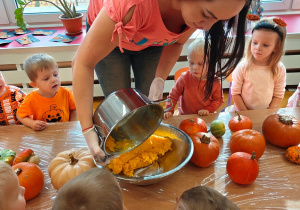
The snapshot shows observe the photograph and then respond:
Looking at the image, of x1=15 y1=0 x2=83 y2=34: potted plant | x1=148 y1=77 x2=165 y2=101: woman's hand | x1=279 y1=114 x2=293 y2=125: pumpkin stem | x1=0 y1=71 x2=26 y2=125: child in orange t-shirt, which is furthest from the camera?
x1=15 y1=0 x2=83 y2=34: potted plant

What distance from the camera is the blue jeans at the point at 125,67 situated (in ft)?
4.60

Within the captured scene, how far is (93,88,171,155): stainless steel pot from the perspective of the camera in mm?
840

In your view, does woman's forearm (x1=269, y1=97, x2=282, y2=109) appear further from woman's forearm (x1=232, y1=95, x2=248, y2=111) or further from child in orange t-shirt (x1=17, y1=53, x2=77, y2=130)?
child in orange t-shirt (x1=17, y1=53, x2=77, y2=130)

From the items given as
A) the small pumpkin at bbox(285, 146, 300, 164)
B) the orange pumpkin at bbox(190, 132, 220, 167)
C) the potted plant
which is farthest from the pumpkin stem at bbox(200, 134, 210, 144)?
the potted plant

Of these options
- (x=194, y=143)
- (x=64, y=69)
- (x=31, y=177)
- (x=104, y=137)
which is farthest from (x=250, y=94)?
(x=64, y=69)

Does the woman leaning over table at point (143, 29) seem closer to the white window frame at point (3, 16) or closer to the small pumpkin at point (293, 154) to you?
the small pumpkin at point (293, 154)

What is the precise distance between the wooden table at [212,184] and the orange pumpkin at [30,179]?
0.04m

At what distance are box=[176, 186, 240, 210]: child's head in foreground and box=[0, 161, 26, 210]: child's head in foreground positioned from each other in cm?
48

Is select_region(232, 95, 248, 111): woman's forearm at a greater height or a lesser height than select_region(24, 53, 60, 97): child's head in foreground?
lesser

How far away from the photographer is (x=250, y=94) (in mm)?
1801

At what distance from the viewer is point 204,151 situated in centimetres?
98

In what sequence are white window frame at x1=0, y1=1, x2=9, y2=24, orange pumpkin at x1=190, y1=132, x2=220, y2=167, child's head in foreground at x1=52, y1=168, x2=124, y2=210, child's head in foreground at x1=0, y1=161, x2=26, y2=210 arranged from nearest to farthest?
child's head in foreground at x1=52, y1=168, x2=124, y2=210 < child's head in foreground at x1=0, y1=161, x2=26, y2=210 < orange pumpkin at x1=190, y1=132, x2=220, y2=167 < white window frame at x1=0, y1=1, x2=9, y2=24

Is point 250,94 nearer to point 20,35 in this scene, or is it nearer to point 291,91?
point 291,91

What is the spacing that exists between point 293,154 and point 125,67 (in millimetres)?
939
